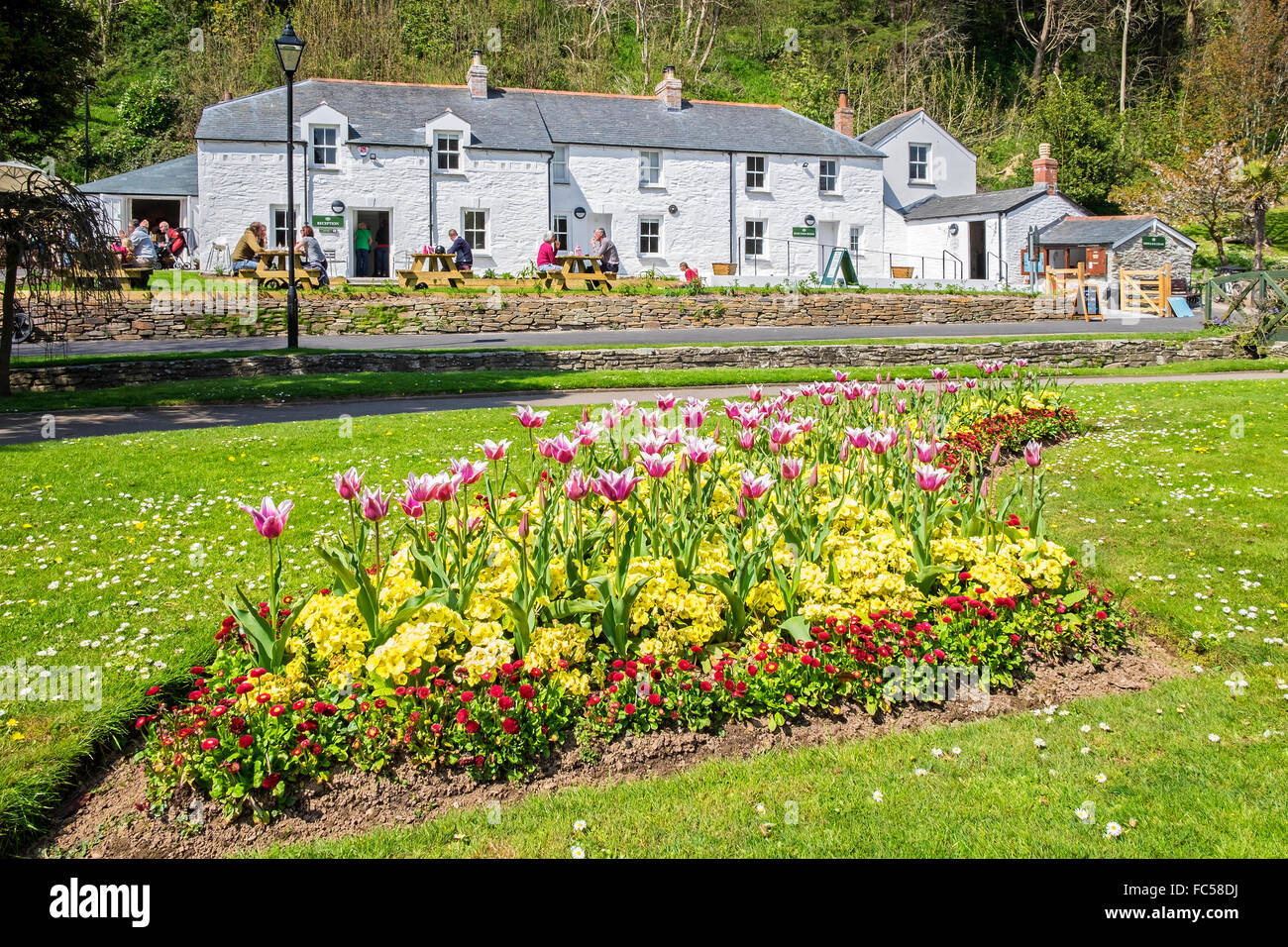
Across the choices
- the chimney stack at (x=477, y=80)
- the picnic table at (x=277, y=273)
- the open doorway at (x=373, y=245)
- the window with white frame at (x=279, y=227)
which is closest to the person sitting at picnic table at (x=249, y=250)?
the picnic table at (x=277, y=273)

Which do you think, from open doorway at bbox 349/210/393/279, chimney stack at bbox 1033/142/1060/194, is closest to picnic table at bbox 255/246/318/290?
open doorway at bbox 349/210/393/279

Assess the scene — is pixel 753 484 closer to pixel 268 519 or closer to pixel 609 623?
pixel 609 623

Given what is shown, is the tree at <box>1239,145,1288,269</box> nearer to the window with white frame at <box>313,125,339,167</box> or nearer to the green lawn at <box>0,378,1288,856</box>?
the window with white frame at <box>313,125,339,167</box>

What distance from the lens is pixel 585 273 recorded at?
Result: 31.8 metres

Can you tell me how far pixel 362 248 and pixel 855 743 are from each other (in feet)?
113

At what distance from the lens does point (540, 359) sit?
18.8 metres

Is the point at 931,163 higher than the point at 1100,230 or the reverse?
higher

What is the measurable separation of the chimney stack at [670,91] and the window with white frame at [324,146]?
13.8 metres

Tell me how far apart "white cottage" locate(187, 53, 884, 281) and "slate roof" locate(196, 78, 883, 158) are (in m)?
0.09

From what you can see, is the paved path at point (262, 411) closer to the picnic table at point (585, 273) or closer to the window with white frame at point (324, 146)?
the picnic table at point (585, 273)

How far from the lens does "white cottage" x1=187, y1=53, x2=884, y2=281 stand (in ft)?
115

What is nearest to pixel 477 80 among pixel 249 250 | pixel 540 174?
pixel 540 174

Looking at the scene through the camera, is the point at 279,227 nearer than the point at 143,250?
No
